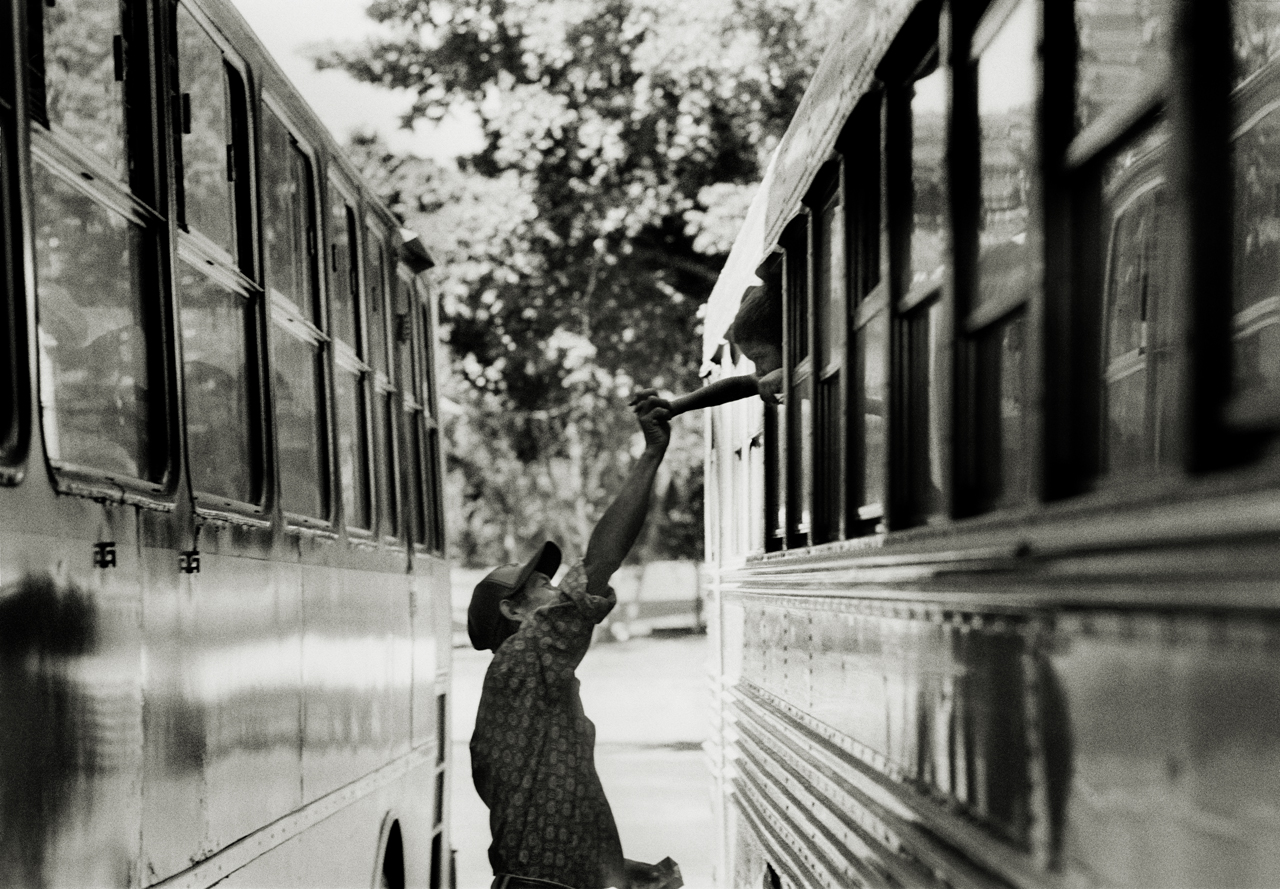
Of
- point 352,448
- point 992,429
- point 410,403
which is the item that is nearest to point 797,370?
point 992,429

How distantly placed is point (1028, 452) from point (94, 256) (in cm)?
190

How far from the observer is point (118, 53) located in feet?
11.3

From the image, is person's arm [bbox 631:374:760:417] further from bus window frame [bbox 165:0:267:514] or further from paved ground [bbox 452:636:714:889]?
paved ground [bbox 452:636:714:889]

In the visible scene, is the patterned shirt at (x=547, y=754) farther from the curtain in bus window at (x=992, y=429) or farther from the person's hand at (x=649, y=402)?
the curtain in bus window at (x=992, y=429)

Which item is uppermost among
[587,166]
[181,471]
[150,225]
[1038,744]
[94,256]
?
[587,166]

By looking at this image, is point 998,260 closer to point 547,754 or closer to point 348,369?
point 547,754

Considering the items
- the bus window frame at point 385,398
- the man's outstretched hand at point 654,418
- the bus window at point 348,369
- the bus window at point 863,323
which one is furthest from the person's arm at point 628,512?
the bus window frame at point 385,398

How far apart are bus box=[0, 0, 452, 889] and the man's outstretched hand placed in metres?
0.99

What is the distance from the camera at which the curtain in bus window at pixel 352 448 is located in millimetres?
5781

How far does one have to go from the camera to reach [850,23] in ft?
11.5

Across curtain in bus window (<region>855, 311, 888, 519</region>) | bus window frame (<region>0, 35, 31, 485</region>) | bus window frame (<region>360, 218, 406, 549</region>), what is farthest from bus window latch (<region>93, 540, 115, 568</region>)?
bus window frame (<region>360, 218, 406, 549</region>)

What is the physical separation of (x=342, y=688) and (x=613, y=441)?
40.0 ft

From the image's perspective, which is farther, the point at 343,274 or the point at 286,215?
the point at 343,274

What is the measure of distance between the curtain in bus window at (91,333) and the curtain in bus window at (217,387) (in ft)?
0.84
